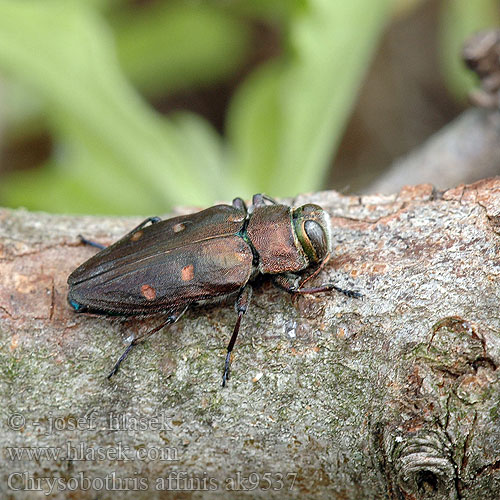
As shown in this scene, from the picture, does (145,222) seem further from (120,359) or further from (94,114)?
(94,114)

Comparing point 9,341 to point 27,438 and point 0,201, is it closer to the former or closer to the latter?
point 27,438

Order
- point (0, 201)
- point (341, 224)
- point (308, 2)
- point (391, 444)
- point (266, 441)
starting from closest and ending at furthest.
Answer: point (391, 444) → point (266, 441) → point (341, 224) → point (308, 2) → point (0, 201)

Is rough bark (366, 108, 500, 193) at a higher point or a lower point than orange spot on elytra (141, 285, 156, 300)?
higher

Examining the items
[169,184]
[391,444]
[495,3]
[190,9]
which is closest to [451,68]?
[495,3]

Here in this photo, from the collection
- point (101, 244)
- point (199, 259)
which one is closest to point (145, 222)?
point (101, 244)

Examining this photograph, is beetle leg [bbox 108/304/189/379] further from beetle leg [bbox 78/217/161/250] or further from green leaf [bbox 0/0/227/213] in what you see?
green leaf [bbox 0/0/227/213]

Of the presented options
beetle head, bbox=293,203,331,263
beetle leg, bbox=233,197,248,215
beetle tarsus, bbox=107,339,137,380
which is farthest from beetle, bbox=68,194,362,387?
beetle tarsus, bbox=107,339,137,380
